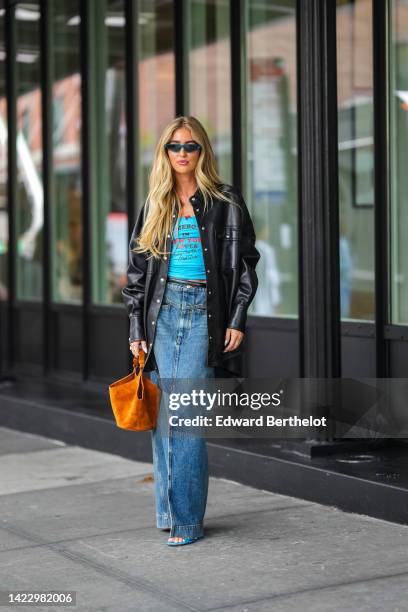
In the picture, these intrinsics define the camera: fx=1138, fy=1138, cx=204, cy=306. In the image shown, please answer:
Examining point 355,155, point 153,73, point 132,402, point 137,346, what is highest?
point 153,73

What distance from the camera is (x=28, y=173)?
12352 mm

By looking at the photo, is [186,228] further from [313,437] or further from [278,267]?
[278,267]

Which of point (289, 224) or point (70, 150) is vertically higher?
point (70, 150)

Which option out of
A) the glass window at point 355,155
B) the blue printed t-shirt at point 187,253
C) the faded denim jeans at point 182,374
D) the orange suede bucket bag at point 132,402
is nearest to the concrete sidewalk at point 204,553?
the faded denim jeans at point 182,374

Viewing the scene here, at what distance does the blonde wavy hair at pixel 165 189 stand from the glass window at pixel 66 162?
5922 mm

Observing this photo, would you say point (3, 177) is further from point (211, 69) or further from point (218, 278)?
point (218, 278)

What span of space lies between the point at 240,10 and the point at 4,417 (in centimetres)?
394

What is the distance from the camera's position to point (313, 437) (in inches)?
270

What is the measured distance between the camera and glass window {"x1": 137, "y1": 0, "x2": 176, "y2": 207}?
424 inches

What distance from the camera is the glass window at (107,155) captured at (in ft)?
36.2

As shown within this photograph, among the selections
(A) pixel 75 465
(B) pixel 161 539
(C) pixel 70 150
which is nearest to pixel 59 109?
(C) pixel 70 150

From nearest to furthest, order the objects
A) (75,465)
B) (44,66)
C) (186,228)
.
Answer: (186,228)
(75,465)
(44,66)

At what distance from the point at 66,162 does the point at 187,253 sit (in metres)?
6.47

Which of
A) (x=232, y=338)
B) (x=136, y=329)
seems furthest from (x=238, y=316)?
(x=136, y=329)
